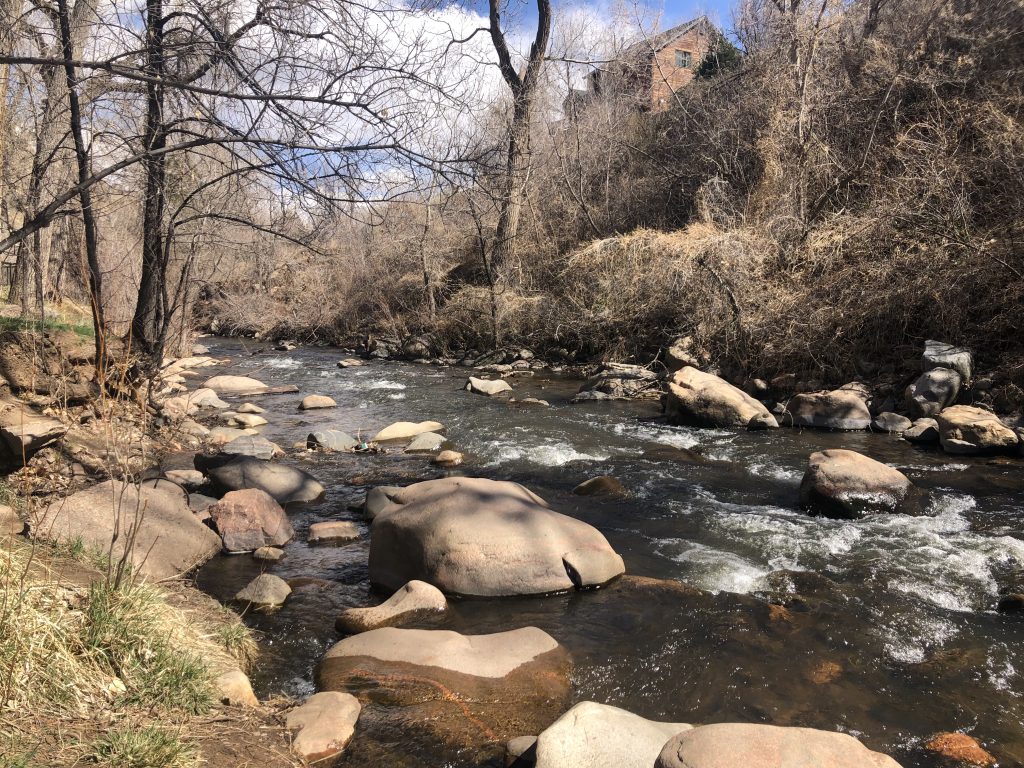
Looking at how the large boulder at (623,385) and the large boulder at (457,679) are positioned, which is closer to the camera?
the large boulder at (457,679)

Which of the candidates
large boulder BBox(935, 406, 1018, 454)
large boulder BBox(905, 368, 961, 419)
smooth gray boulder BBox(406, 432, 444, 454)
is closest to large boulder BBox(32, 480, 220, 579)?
smooth gray boulder BBox(406, 432, 444, 454)

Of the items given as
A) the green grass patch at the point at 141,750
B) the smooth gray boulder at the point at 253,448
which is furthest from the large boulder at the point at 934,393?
the green grass patch at the point at 141,750

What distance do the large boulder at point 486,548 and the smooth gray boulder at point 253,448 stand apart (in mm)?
3670

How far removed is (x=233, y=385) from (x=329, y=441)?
18.9 feet

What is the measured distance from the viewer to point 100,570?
412cm

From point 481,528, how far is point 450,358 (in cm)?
1382

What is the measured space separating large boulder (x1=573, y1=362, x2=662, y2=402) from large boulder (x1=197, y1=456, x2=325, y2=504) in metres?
6.08

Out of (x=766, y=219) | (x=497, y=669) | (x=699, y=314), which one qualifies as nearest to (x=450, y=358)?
(x=699, y=314)

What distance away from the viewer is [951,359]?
32.4ft

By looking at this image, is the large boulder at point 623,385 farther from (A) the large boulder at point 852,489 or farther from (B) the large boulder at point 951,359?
(A) the large boulder at point 852,489

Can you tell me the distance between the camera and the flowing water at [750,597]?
3705 millimetres

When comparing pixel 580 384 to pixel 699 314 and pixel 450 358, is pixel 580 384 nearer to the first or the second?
pixel 699 314

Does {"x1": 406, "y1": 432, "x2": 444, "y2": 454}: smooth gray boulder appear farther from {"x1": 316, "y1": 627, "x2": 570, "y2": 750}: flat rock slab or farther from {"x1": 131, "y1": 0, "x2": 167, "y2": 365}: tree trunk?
{"x1": 316, "y1": 627, "x2": 570, "y2": 750}: flat rock slab

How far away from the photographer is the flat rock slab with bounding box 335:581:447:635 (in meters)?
4.50
